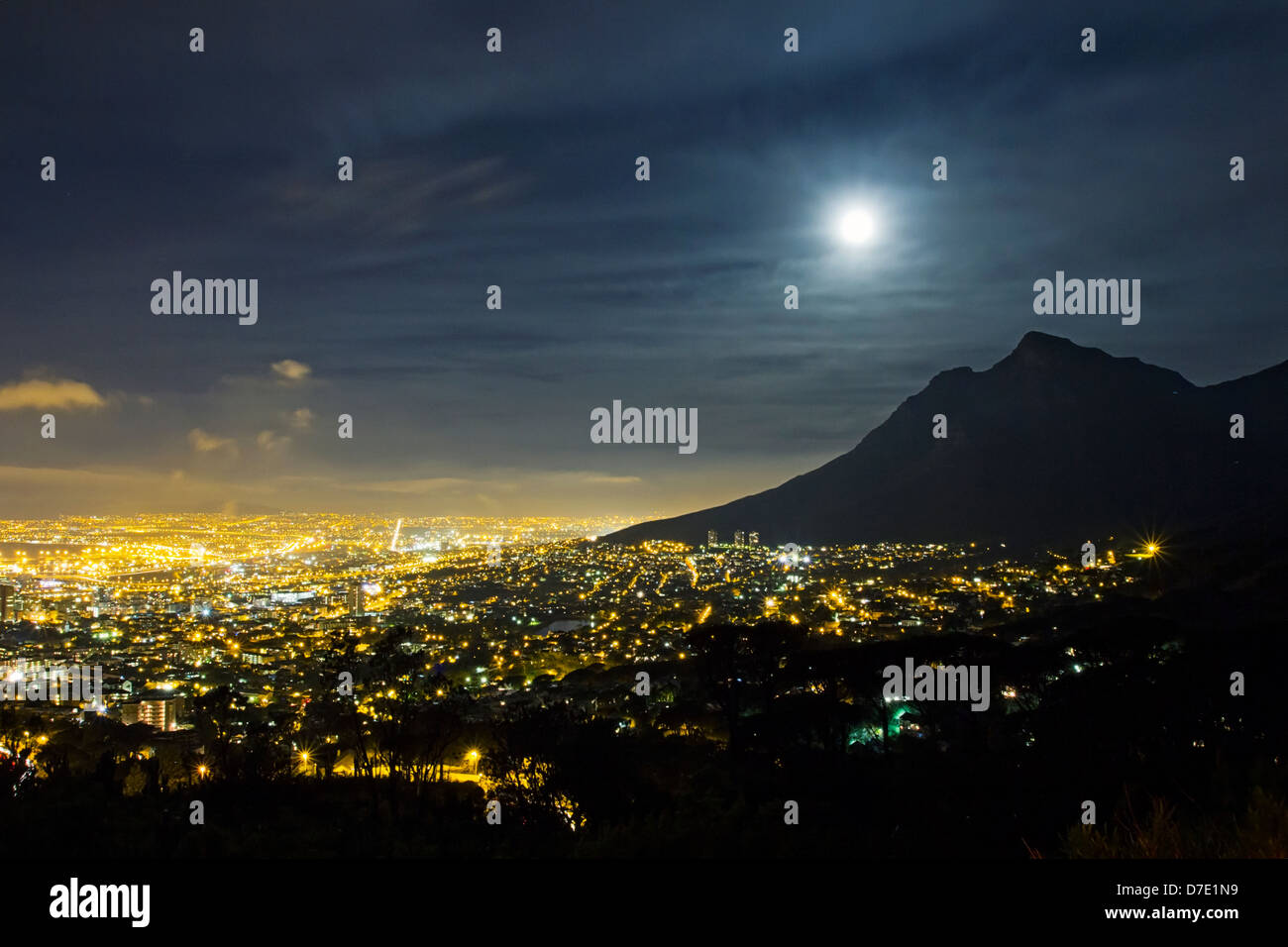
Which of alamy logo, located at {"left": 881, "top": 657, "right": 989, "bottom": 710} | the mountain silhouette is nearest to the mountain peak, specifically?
the mountain silhouette
